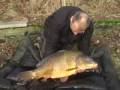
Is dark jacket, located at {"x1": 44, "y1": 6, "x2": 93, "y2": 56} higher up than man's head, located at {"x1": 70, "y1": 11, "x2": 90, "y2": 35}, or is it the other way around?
man's head, located at {"x1": 70, "y1": 11, "x2": 90, "y2": 35}

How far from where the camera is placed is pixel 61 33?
6223mm

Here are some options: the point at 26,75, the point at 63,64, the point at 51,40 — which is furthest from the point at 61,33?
the point at 26,75

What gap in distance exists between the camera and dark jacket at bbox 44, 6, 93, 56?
6.15 m

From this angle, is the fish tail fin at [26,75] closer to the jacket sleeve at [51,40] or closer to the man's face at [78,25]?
the jacket sleeve at [51,40]

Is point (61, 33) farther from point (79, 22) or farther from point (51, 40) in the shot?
point (79, 22)

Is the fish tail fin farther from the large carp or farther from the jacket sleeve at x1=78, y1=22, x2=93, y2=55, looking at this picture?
the jacket sleeve at x1=78, y1=22, x2=93, y2=55

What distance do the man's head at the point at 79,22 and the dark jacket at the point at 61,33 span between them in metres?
0.16

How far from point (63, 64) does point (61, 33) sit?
1.61ft

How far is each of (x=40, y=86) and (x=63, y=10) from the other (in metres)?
1.03

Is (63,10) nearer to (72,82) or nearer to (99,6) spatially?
(72,82)

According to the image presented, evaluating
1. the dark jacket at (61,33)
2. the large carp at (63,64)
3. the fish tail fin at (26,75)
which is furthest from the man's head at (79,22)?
the fish tail fin at (26,75)

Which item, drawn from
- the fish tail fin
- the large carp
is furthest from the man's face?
the fish tail fin

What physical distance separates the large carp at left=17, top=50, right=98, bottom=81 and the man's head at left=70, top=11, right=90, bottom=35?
0.93 ft

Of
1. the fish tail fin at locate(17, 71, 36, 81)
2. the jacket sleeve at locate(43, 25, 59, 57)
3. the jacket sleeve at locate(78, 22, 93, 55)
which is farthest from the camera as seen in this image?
the jacket sleeve at locate(78, 22, 93, 55)
